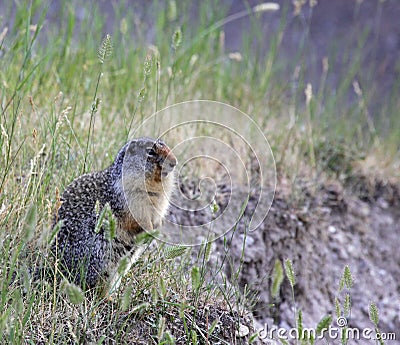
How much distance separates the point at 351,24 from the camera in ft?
28.7

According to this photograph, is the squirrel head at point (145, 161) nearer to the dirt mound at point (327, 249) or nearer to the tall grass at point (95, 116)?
the tall grass at point (95, 116)

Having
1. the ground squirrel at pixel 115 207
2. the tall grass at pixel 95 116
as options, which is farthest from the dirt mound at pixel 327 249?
the ground squirrel at pixel 115 207

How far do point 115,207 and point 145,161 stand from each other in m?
0.28

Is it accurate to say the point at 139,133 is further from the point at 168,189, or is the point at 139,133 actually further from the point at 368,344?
the point at 368,344

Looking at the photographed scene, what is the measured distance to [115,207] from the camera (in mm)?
3203

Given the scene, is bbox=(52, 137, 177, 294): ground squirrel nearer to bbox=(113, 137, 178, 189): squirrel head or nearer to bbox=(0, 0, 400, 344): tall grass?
bbox=(113, 137, 178, 189): squirrel head

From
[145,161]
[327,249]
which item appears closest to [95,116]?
[145,161]

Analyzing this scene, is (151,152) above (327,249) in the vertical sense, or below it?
above

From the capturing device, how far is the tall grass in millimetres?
2834

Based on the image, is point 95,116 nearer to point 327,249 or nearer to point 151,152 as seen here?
point 151,152

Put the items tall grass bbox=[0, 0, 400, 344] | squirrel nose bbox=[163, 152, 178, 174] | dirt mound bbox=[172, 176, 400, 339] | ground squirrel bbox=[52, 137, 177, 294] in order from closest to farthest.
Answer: tall grass bbox=[0, 0, 400, 344] → ground squirrel bbox=[52, 137, 177, 294] → squirrel nose bbox=[163, 152, 178, 174] → dirt mound bbox=[172, 176, 400, 339]

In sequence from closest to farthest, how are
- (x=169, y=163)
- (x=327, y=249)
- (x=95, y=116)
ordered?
(x=169, y=163)
(x=95, y=116)
(x=327, y=249)

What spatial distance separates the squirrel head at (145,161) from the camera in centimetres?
319

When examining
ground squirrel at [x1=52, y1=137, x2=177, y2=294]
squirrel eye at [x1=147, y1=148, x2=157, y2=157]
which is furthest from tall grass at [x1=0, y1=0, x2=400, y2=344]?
squirrel eye at [x1=147, y1=148, x2=157, y2=157]
